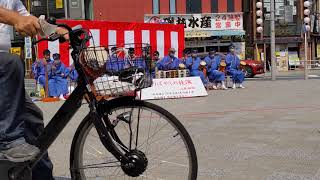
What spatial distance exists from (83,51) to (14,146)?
2.32 ft

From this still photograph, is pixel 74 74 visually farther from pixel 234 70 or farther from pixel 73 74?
pixel 234 70

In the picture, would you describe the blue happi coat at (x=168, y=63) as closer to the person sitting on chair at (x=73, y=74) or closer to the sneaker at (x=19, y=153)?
the person sitting on chair at (x=73, y=74)

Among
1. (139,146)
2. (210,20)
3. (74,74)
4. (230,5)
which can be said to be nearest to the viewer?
(139,146)

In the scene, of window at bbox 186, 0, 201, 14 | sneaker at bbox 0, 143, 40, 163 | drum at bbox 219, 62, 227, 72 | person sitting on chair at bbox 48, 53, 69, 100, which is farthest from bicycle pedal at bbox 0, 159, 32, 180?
window at bbox 186, 0, 201, 14

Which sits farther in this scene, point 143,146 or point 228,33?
point 228,33

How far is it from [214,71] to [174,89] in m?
4.33

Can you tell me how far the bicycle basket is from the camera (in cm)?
334

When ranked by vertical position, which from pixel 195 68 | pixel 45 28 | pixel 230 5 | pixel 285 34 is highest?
pixel 230 5

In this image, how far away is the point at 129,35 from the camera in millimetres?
18828

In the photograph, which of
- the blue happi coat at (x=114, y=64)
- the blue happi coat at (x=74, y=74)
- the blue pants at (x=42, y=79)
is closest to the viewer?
the blue happi coat at (x=114, y=64)

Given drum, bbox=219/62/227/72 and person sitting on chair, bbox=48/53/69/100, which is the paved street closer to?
person sitting on chair, bbox=48/53/69/100

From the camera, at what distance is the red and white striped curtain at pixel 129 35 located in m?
17.2

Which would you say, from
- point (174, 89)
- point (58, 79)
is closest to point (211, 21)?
point (58, 79)

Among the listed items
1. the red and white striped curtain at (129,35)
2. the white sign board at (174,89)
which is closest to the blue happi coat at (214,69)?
the red and white striped curtain at (129,35)
